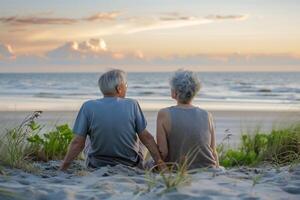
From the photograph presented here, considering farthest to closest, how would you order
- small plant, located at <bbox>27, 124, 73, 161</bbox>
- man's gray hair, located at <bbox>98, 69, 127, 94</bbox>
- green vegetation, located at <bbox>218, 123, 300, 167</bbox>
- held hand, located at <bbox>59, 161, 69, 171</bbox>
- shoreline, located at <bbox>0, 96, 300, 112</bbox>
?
shoreline, located at <bbox>0, 96, 300, 112</bbox>, small plant, located at <bbox>27, 124, 73, 161</bbox>, green vegetation, located at <bbox>218, 123, 300, 167</bbox>, held hand, located at <bbox>59, 161, 69, 171</bbox>, man's gray hair, located at <bbox>98, 69, 127, 94</bbox>

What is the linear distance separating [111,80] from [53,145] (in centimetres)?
221

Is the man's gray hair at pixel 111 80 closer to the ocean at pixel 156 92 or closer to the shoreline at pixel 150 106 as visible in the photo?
the shoreline at pixel 150 106

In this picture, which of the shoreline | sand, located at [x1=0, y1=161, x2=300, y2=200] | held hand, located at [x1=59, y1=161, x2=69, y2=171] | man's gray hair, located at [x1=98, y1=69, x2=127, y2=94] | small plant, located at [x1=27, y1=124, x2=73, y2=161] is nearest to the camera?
sand, located at [x1=0, y1=161, x2=300, y2=200]

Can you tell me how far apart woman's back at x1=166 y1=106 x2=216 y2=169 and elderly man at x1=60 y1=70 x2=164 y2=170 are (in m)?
0.28

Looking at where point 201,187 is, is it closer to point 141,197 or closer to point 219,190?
point 219,190

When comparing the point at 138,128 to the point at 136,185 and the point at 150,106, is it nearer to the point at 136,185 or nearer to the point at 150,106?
the point at 136,185

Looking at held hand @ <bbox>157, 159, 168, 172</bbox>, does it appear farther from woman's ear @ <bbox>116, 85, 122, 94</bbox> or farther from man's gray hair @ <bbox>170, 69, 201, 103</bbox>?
woman's ear @ <bbox>116, 85, 122, 94</bbox>

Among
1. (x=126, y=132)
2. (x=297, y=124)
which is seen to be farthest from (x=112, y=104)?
(x=297, y=124)

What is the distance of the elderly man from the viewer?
252 inches

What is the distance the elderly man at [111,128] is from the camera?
6.40 m

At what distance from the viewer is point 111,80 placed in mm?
6387

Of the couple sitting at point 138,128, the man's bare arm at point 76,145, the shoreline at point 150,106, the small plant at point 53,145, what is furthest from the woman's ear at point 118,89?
the shoreline at point 150,106

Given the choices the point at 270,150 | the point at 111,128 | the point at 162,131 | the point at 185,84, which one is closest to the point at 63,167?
the point at 111,128

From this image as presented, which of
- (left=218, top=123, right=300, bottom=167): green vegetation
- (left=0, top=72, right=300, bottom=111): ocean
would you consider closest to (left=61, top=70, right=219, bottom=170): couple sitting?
(left=218, top=123, right=300, bottom=167): green vegetation
